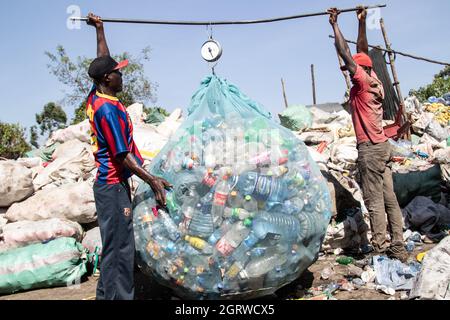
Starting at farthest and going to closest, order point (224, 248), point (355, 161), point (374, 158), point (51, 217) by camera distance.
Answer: point (355, 161) → point (51, 217) → point (374, 158) → point (224, 248)

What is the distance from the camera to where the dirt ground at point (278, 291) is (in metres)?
3.15

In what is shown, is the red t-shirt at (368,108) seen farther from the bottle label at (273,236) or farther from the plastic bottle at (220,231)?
the plastic bottle at (220,231)

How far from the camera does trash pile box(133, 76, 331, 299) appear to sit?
2.74m

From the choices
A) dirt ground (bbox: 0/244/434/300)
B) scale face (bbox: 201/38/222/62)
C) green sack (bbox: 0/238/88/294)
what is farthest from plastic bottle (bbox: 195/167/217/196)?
green sack (bbox: 0/238/88/294)

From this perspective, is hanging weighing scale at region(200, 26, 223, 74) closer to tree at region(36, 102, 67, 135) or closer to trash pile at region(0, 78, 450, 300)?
trash pile at region(0, 78, 450, 300)

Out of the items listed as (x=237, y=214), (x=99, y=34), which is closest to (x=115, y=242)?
(x=237, y=214)

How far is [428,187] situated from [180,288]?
11.4 ft

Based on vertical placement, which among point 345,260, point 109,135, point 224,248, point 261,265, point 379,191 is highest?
point 109,135

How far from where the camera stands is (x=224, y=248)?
2701mm

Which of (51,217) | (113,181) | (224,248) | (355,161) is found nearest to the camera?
(224,248)

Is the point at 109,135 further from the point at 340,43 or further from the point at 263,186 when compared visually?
the point at 340,43

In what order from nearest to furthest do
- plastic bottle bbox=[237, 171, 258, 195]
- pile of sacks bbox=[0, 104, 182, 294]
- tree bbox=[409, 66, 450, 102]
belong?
1. plastic bottle bbox=[237, 171, 258, 195]
2. pile of sacks bbox=[0, 104, 182, 294]
3. tree bbox=[409, 66, 450, 102]

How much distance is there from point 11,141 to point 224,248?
9995 mm

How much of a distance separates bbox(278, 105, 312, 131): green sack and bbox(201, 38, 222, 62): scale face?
406cm
